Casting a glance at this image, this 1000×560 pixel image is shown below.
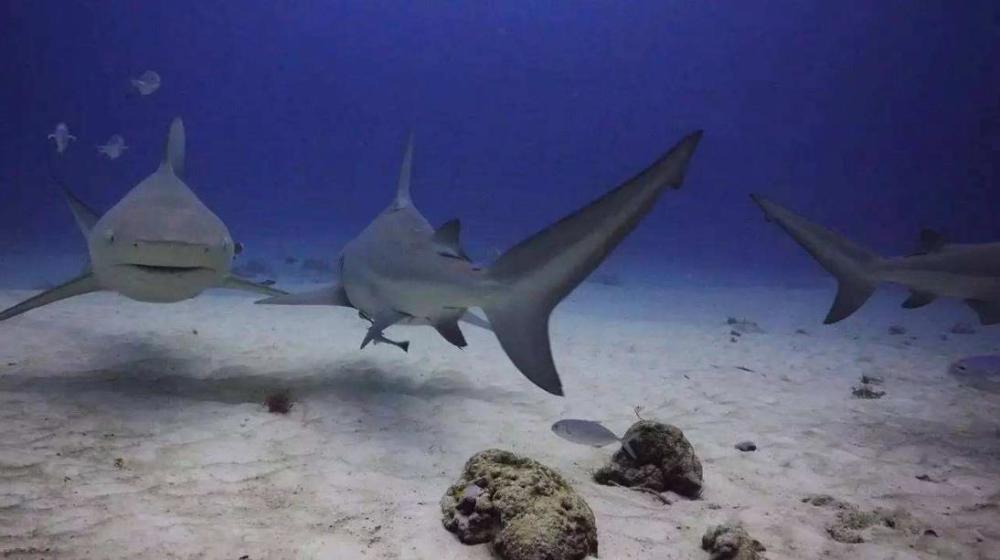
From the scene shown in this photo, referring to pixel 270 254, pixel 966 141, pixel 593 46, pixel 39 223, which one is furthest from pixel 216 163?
pixel 966 141

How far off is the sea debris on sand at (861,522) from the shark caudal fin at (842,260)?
7.60 feet

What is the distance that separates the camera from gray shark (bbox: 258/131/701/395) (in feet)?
9.09

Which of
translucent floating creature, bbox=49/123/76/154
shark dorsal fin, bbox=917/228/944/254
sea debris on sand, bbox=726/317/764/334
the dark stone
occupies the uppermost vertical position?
translucent floating creature, bbox=49/123/76/154

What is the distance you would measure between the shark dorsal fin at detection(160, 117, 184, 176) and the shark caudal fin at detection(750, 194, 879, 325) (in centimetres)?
641

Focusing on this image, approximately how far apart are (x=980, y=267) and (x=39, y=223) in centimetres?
5653

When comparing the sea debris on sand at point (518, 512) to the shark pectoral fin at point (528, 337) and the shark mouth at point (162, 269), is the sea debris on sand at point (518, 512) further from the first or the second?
the shark mouth at point (162, 269)

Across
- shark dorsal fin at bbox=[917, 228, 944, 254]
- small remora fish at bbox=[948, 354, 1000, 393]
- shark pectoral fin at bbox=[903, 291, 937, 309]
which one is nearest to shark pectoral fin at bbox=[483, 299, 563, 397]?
shark pectoral fin at bbox=[903, 291, 937, 309]

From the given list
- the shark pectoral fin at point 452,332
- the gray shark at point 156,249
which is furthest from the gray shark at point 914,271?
the gray shark at point 156,249

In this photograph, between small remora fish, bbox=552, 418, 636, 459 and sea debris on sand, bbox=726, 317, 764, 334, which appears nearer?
small remora fish, bbox=552, 418, 636, 459

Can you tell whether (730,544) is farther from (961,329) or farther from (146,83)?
(146,83)

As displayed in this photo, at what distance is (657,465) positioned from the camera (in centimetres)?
370

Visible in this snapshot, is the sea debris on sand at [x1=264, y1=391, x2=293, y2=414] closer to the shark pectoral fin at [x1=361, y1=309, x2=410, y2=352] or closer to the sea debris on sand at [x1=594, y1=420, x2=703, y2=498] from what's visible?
the shark pectoral fin at [x1=361, y1=309, x2=410, y2=352]

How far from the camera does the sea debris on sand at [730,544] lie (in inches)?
105

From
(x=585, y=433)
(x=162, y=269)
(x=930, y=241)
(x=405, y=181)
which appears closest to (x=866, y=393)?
(x=930, y=241)
